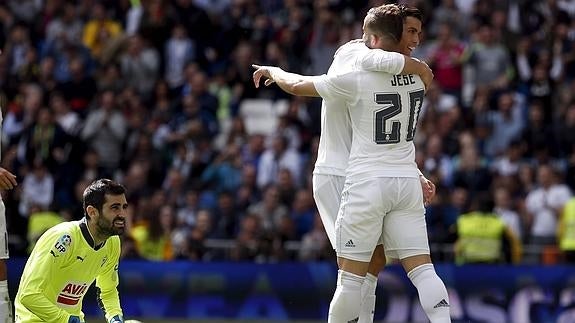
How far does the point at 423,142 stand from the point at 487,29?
7.47ft

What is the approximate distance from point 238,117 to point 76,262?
398 inches

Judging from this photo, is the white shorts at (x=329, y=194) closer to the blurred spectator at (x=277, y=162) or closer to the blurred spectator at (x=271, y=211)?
the blurred spectator at (x=271, y=211)

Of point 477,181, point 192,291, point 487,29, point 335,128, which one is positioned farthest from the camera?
point 487,29

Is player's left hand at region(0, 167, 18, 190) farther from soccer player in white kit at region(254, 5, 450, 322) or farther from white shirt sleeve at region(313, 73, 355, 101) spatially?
white shirt sleeve at region(313, 73, 355, 101)

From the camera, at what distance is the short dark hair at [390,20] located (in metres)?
9.38

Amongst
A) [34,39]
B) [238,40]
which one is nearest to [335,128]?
[238,40]

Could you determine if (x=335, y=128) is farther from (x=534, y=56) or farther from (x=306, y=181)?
(x=534, y=56)

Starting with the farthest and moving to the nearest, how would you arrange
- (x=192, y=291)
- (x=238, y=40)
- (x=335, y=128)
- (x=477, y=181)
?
(x=238, y=40), (x=477, y=181), (x=192, y=291), (x=335, y=128)

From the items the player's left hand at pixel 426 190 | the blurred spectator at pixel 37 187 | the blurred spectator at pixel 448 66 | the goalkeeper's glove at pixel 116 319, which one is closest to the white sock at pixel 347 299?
the player's left hand at pixel 426 190

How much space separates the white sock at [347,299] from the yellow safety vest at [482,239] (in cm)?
788

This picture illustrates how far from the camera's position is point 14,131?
2020 cm

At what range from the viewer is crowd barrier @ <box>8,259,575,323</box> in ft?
54.7

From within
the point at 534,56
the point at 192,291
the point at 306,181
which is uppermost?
the point at 534,56

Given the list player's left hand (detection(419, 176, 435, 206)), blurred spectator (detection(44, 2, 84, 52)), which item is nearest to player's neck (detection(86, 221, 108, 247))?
player's left hand (detection(419, 176, 435, 206))
